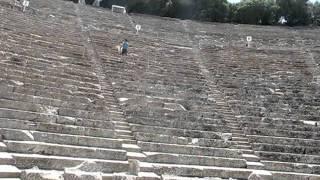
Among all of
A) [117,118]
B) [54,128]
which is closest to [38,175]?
[54,128]

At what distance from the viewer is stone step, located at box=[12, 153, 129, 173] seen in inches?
230

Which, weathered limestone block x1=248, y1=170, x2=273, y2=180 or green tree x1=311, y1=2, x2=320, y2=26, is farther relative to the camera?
green tree x1=311, y1=2, x2=320, y2=26

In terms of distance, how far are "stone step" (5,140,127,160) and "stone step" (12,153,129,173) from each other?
6.4 inches

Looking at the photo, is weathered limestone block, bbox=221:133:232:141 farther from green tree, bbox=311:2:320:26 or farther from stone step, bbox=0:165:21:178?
green tree, bbox=311:2:320:26

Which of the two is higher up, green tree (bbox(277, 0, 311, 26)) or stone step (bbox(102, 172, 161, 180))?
green tree (bbox(277, 0, 311, 26))

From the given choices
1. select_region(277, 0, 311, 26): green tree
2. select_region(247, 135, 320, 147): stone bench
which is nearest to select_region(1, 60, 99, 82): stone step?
select_region(247, 135, 320, 147): stone bench

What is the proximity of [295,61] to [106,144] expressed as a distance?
9280 mm

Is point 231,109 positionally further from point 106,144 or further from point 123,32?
point 123,32

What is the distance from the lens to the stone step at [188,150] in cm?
766

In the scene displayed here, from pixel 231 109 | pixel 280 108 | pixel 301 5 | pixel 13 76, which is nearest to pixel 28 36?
pixel 13 76

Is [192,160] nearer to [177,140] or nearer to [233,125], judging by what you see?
[177,140]

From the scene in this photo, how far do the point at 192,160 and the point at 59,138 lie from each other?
2.08 m

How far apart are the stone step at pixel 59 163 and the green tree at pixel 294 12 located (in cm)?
1988

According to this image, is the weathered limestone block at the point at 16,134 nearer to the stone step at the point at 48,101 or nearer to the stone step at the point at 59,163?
the stone step at the point at 59,163
